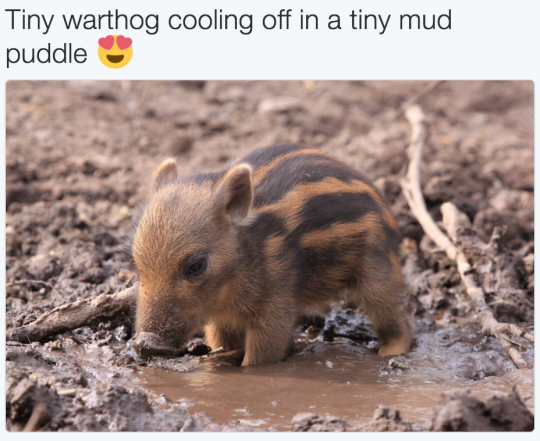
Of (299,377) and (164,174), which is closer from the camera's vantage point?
(299,377)

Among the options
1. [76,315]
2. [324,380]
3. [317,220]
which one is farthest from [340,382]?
[76,315]

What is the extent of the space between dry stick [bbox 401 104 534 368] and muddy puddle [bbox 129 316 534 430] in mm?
250

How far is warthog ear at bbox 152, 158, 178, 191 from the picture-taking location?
17.0 feet

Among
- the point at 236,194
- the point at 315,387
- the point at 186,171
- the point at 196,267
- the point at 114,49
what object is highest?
the point at 114,49

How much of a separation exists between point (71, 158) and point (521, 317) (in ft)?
18.4

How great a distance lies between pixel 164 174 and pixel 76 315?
1300 mm

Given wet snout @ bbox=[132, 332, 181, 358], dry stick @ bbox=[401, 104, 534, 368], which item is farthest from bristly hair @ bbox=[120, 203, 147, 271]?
dry stick @ bbox=[401, 104, 534, 368]

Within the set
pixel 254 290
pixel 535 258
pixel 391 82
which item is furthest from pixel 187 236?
pixel 391 82

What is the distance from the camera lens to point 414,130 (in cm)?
815

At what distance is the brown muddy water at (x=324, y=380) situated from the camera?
3.96 meters

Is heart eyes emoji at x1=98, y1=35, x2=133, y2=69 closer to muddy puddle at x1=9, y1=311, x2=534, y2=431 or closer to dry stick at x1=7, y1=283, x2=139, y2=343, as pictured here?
dry stick at x1=7, y1=283, x2=139, y2=343

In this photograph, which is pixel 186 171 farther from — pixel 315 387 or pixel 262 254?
pixel 315 387

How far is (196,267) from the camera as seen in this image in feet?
14.9

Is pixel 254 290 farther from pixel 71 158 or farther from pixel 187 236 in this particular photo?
pixel 71 158
